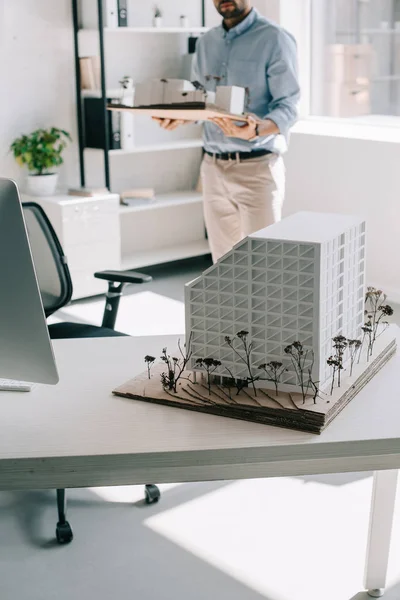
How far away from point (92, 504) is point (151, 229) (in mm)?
3709

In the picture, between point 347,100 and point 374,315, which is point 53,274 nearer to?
point 374,315

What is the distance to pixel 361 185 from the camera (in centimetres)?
553

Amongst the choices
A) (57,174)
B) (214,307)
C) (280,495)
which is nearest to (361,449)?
(214,307)

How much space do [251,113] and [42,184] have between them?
1.90 metres

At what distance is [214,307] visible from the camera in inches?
73.2

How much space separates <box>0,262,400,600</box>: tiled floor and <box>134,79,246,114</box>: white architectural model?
1.38 meters

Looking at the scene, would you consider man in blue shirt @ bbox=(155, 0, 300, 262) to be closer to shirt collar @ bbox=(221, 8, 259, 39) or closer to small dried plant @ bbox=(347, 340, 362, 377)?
shirt collar @ bbox=(221, 8, 259, 39)

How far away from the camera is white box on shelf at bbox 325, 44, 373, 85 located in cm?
583

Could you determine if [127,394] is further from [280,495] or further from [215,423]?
[280,495]

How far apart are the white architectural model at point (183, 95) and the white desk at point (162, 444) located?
1.53m

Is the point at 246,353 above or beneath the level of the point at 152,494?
above

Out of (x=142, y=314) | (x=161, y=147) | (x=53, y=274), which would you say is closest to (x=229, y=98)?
(x=53, y=274)

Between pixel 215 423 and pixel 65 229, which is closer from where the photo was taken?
pixel 215 423

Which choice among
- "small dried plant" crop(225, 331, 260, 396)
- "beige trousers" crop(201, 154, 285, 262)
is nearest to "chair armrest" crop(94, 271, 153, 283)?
"beige trousers" crop(201, 154, 285, 262)
